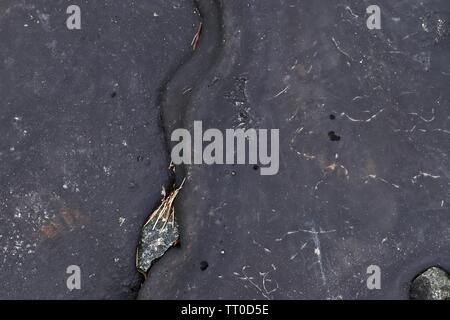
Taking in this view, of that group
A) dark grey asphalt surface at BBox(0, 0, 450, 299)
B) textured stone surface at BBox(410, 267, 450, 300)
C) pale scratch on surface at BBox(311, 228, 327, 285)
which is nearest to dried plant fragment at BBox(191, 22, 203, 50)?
dark grey asphalt surface at BBox(0, 0, 450, 299)

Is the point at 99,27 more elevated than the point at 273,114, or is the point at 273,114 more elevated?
the point at 99,27

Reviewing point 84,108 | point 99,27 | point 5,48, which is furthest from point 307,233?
point 5,48

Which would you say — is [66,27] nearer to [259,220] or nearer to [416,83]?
[259,220]

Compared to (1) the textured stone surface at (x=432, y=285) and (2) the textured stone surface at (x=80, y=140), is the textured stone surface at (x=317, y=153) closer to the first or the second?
(1) the textured stone surface at (x=432, y=285)

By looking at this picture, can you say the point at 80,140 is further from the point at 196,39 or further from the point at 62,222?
the point at 196,39

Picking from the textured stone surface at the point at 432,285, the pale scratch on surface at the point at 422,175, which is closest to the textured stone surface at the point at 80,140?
the pale scratch on surface at the point at 422,175

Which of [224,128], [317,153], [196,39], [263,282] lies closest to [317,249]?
[263,282]

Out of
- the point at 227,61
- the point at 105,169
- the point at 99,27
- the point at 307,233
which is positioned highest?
the point at 99,27

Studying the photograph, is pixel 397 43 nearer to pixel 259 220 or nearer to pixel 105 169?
pixel 259 220
